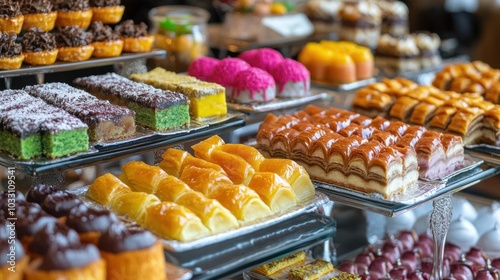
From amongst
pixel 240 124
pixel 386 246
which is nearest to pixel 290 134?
pixel 240 124

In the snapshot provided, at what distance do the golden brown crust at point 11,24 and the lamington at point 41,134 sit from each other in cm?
43

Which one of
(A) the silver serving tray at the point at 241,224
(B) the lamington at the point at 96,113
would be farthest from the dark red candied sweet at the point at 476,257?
(B) the lamington at the point at 96,113

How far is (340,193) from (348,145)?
0.63 feet

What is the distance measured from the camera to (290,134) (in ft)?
9.46

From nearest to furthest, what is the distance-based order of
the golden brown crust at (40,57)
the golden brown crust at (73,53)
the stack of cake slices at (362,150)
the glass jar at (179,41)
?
1. the stack of cake slices at (362,150)
2. the golden brown crust at (40,57)
3. the golden brown crust at (73,53)
4. the glass jar at (179,41)

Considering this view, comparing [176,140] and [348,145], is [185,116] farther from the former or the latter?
[348,145]

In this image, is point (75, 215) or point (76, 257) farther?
point (75, 215)

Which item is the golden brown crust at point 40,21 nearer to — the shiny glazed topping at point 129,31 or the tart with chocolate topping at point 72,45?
the tart with chocolate topping at point 72,45

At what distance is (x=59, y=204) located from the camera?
2.11 metres

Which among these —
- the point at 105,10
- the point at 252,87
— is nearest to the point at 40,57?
the point at 105,10

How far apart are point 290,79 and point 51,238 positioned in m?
1.84

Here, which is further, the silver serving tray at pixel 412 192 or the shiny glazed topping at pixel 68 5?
the shiny glazed topping at pixel 68 5

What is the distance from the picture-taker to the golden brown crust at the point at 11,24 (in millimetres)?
2690

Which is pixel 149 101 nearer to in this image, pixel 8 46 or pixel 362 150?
pixel 8 46
